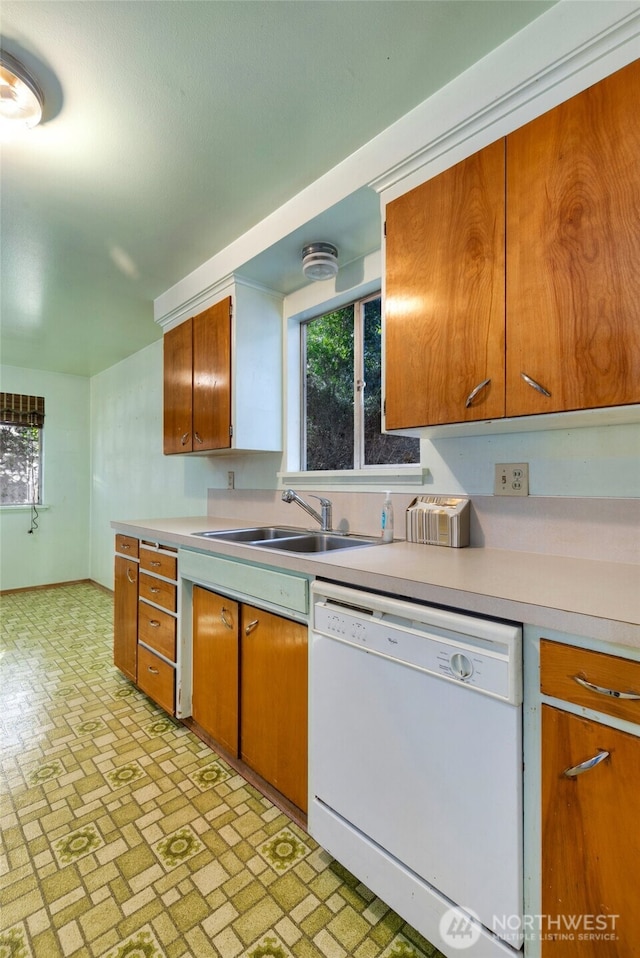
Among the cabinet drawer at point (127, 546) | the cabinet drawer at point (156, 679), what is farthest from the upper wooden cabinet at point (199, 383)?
the cabinet drawer at point (156, 679)

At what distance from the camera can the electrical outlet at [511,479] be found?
147 centimetres

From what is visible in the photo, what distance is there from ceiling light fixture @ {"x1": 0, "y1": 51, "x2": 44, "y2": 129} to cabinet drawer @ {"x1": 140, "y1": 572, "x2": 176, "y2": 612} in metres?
1.83

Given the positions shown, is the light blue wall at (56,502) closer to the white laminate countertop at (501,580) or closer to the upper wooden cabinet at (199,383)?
the upper wooden cabinet at (199,383)

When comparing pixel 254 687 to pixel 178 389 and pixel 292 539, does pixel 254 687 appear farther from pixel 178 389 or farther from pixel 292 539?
pixel 178 389

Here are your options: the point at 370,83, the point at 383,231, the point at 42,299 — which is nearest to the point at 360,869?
the point at 383,231

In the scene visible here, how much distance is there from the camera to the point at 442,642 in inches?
38.2

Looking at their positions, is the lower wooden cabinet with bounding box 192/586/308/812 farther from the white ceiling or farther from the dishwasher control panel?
the white ceiling

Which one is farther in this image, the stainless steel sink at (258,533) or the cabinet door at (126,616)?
the cabinet door at (126,616)

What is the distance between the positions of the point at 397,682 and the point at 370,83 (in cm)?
174

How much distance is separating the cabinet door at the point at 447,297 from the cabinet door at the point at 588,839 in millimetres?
796

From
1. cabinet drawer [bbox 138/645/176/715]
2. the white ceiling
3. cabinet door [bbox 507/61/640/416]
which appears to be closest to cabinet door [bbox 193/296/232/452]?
the white ceiling

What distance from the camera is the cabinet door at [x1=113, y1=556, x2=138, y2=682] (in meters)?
2.38

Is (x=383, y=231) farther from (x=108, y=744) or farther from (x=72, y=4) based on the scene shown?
(x=108, y=744)

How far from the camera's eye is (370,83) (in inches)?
52.2
